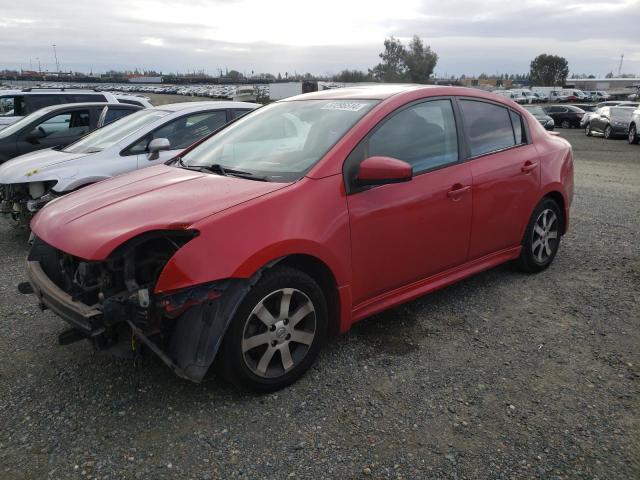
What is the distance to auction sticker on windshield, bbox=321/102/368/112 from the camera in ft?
11.7

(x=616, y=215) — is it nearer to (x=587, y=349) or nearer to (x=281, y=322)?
(x=587, y=349)

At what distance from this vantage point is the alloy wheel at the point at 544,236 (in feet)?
15.6

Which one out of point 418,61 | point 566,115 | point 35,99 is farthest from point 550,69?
point 35,99

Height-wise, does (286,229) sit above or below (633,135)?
above

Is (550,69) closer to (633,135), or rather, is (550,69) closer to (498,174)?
(633,135)

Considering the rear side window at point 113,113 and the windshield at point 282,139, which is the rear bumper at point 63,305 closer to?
the windshield at point 282,139

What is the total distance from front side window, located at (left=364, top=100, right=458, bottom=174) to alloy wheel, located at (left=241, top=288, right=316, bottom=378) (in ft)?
3.56

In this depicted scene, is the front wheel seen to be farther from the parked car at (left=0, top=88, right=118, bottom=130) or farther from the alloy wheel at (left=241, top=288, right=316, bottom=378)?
the alloy wheel at (left=241, top=288, right=316, bottom=378)

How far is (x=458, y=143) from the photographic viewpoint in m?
3.91

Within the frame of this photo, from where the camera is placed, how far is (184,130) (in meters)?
6.54

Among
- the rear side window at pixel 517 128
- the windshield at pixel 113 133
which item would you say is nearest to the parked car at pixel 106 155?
the windshield at pixel 113 133

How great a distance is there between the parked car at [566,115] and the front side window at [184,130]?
28948mm

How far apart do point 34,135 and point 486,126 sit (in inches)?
285

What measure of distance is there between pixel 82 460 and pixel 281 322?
1187mm
